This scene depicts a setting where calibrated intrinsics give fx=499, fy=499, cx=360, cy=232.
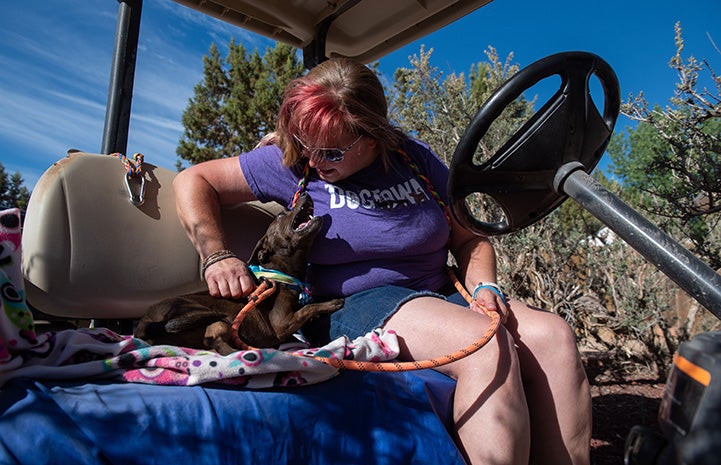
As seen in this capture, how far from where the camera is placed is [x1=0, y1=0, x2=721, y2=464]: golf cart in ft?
3.11

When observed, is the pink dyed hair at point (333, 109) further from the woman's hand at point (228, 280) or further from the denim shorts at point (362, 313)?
the denim shorts at point (362, 313)

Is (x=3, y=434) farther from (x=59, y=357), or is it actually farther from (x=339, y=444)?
(x=339, y=444)

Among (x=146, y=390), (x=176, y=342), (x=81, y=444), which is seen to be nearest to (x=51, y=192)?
(x=176, y=342)

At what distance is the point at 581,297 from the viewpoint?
14.3 feet

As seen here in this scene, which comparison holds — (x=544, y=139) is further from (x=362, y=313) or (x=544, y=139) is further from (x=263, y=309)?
(x=263, y=309)

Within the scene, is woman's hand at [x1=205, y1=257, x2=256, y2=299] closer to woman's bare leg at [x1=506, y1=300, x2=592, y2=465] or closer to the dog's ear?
the dog's ear

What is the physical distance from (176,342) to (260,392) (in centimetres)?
54

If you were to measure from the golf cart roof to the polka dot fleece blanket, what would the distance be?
190 centimetres

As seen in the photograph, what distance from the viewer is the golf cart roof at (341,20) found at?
2648 millimetres

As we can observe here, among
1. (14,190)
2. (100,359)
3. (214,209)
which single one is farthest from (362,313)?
(14,190)

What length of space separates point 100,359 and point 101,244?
0.75 meters

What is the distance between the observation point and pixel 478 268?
2.11 meters

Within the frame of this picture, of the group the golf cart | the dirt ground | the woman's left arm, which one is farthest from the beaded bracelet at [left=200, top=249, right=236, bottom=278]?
the dirt ground

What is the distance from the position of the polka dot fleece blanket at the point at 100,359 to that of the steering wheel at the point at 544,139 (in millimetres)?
649
